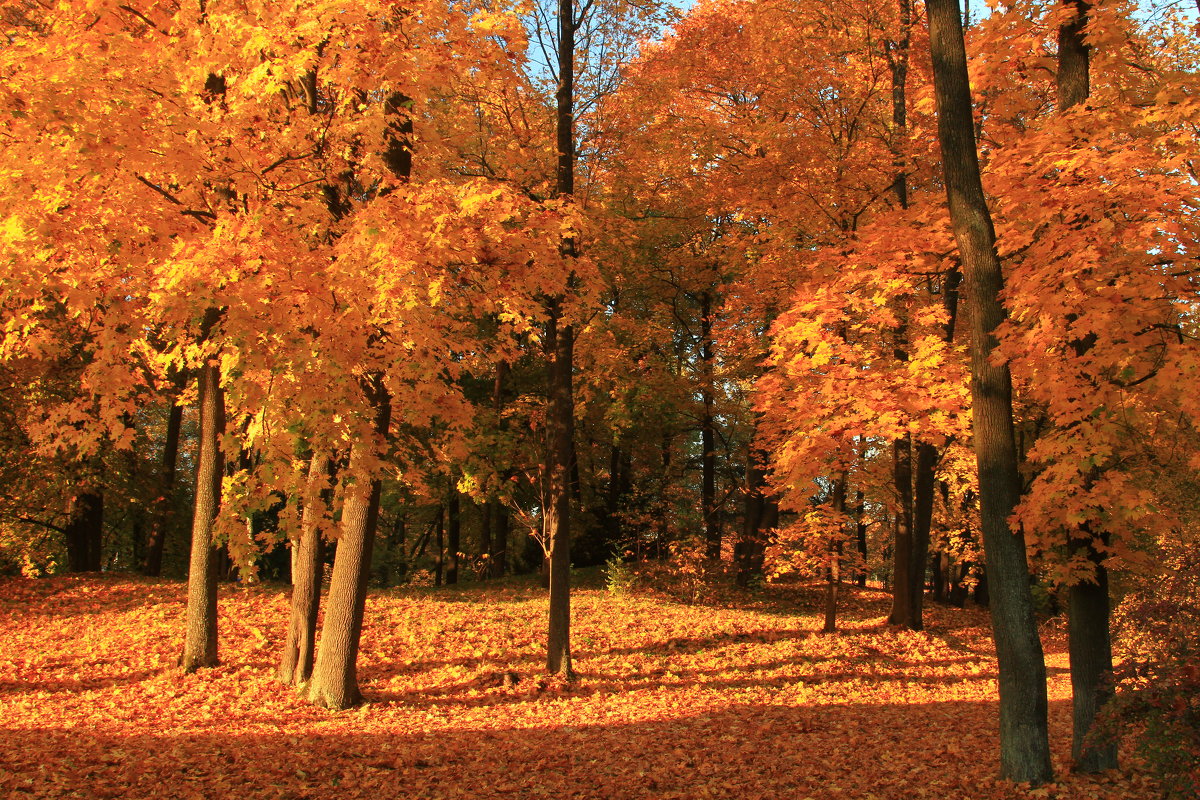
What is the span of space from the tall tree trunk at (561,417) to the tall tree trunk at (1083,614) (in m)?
5.86

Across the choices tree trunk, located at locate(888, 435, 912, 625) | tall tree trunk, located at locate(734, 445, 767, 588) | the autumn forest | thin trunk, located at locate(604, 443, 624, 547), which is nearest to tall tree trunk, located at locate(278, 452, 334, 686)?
the autumn forest

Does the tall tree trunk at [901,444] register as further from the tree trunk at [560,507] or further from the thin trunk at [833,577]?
the tree trunk at [560,507]

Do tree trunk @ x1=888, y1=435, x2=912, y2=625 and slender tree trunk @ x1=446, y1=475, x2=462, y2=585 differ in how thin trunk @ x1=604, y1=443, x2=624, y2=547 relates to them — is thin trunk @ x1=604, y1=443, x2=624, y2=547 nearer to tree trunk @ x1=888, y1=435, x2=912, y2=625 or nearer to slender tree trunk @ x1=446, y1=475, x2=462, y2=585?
slender tree trunk @ x1=446, y1=475, x2=462, y2=585

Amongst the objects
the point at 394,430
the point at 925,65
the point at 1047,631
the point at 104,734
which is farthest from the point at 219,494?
the point at 1047,631

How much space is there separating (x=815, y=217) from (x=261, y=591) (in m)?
12.6

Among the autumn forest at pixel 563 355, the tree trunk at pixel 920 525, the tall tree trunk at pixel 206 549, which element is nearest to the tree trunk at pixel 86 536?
the autumn forest at pixel 563 355

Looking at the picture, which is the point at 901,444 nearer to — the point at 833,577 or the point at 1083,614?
the point at 833,577

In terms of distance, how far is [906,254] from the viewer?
872 cm

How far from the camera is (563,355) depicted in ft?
35.6

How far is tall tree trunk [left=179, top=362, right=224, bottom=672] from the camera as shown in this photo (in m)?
9.89

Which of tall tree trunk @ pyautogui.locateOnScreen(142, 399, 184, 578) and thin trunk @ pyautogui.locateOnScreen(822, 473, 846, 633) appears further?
tall tree trunk @ pyautogui.locateOnScreen(142, 399, 184, 578)

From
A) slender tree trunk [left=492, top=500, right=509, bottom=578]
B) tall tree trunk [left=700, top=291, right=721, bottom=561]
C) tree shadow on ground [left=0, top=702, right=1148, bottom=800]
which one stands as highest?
tall tree trunk [left=700, top=291, right=721, bottom=561]

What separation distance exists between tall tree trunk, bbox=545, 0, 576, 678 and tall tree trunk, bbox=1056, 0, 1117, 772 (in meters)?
5.86

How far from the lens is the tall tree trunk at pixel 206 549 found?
9.89 m
